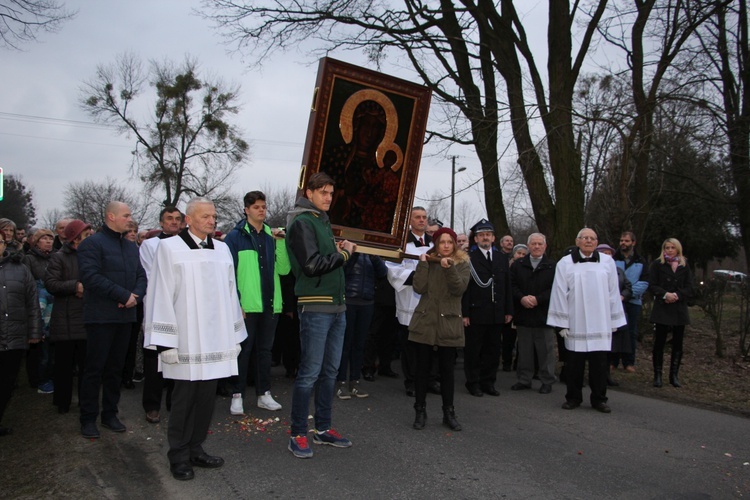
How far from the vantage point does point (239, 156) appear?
36.5 metres

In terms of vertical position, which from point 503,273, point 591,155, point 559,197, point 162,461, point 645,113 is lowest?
point 162,461

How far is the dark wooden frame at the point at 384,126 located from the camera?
612 cm

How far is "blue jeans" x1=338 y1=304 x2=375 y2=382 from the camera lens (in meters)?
7.36

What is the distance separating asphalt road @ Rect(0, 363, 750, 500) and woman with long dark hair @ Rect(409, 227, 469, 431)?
1.02 feet

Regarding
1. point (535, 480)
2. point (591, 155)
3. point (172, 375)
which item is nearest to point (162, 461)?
point (172, 375)

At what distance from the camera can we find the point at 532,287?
27.9ft

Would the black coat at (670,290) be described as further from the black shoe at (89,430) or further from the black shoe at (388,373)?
the black shoe at (89,430)

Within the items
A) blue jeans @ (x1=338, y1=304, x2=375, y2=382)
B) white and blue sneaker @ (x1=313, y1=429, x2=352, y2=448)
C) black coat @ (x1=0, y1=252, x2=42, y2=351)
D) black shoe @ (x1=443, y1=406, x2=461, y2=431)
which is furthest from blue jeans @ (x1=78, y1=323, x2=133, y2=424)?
black shoe @ (x1=443, y1=406, x2=461, y2=431)

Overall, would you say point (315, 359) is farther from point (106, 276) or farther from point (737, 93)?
point (737, 93)

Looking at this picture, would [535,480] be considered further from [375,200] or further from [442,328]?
[375,200]

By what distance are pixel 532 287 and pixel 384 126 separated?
3.33 meters

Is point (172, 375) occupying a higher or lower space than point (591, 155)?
lower

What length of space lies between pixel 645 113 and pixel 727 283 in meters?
3.31

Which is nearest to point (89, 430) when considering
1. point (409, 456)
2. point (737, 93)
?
point (409, 456)
